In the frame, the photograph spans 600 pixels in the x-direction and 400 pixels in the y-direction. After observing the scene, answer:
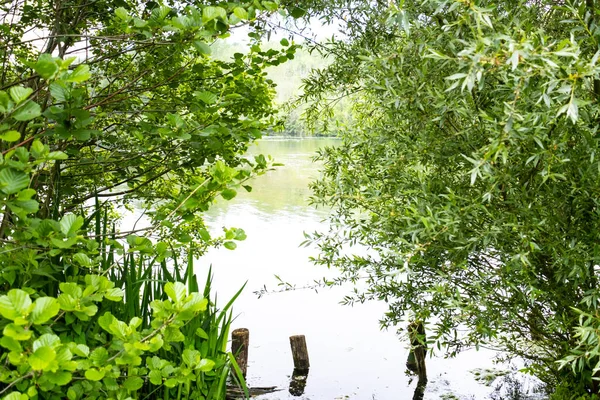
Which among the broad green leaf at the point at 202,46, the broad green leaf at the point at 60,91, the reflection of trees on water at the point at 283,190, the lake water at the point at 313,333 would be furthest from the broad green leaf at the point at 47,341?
the reflection of trees on water at the point at 283,190

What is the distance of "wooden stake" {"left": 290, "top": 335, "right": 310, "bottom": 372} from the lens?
8172mm

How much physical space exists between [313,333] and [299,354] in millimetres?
1779

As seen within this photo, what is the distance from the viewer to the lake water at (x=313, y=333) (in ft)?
25.5

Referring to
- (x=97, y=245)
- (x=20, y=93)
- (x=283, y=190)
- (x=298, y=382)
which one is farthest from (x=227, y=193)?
(x=283, y=190)

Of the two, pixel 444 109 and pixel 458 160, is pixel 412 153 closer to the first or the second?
pixel 458 160

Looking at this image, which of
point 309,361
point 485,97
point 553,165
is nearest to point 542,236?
point 553,165

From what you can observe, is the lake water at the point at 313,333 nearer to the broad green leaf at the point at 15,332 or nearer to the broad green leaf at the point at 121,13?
the broad green leaf at the point at 121,13

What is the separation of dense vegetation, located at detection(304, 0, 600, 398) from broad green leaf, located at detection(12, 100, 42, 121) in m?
1.49

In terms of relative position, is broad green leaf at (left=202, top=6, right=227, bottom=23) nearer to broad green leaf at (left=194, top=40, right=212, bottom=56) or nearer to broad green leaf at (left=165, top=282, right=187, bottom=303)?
broad green leaf at (left=194, top=40, right=212, bottom=56)

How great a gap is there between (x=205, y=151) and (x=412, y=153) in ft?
4.40

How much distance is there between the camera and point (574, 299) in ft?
12.2

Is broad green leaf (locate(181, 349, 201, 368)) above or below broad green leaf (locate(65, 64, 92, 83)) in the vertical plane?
below

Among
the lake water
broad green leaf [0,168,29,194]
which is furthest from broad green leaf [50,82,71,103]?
the lake water

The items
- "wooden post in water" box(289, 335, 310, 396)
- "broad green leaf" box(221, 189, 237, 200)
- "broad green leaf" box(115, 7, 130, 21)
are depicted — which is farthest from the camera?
"wooden post in water" box(289, 335, 310, 396)
